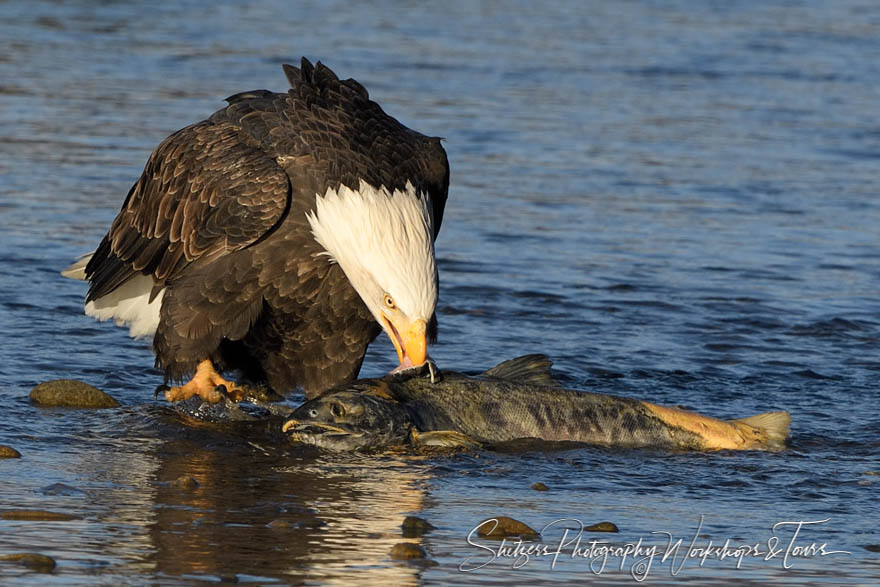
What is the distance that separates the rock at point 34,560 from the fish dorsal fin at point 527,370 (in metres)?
2.35

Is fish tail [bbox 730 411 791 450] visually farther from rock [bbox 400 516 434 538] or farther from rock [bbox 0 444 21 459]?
rock [bbox 0 444 21 459]

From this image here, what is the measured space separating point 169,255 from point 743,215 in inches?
201

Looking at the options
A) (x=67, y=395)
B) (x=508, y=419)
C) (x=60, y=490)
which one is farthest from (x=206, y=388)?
(x=60, y=490)

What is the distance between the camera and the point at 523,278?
30.0ft

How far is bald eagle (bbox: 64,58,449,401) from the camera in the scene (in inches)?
241

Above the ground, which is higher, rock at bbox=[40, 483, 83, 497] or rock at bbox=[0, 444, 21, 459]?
rock at bbox=[40, 483, 83, 497]

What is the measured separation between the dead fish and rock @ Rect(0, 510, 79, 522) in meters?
1.19

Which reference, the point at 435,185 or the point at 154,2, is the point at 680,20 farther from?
the point at 435,185

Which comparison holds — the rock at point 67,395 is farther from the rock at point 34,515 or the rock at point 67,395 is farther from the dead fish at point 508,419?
the rock at point 34,515

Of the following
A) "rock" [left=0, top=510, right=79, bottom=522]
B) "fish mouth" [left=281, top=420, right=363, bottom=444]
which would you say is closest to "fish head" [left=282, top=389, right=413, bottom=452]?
"fish mouth" [left=281, top=420, right=363, bottom=444]

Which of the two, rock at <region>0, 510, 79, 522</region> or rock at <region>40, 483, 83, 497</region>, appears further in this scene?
rock at <region>40, 483, 83, 497</region>

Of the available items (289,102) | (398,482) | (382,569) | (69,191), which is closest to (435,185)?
(289,102)

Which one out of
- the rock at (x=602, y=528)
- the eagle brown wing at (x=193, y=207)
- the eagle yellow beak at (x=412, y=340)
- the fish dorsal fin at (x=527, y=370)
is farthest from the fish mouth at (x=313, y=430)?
the rock at (x=602, y=528)

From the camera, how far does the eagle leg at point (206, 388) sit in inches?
267
